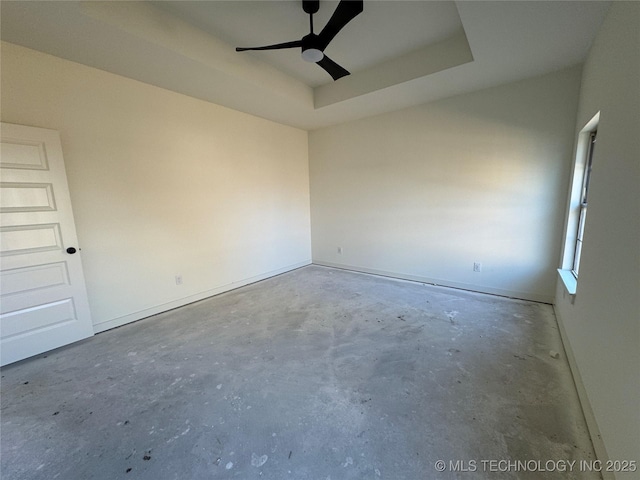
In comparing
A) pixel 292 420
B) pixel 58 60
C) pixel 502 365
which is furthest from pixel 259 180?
pixel 502 365

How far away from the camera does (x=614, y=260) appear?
137 cm

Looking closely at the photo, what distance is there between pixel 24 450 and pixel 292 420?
1.48 m

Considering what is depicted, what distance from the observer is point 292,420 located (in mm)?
1614

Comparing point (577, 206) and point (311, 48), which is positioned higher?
point (311, 48)

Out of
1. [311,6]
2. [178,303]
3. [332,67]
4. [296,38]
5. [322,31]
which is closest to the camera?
[322,31]

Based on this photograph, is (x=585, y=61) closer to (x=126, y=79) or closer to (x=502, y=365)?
(x=502, y=365)

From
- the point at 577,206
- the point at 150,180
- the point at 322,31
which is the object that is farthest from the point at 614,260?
the point at 150,180

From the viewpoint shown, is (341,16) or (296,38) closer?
(341,16)

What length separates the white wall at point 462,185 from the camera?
2992 millimetres

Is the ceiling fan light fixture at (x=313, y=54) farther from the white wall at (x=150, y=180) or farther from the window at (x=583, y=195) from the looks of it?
the window at (x=583, y=195)

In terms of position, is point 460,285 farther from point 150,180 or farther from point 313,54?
point 150,180

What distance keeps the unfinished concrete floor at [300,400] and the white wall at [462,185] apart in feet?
2.77

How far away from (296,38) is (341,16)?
97 cm

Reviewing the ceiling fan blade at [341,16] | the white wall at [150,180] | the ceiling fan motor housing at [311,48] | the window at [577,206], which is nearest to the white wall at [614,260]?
the window at [577,206]
